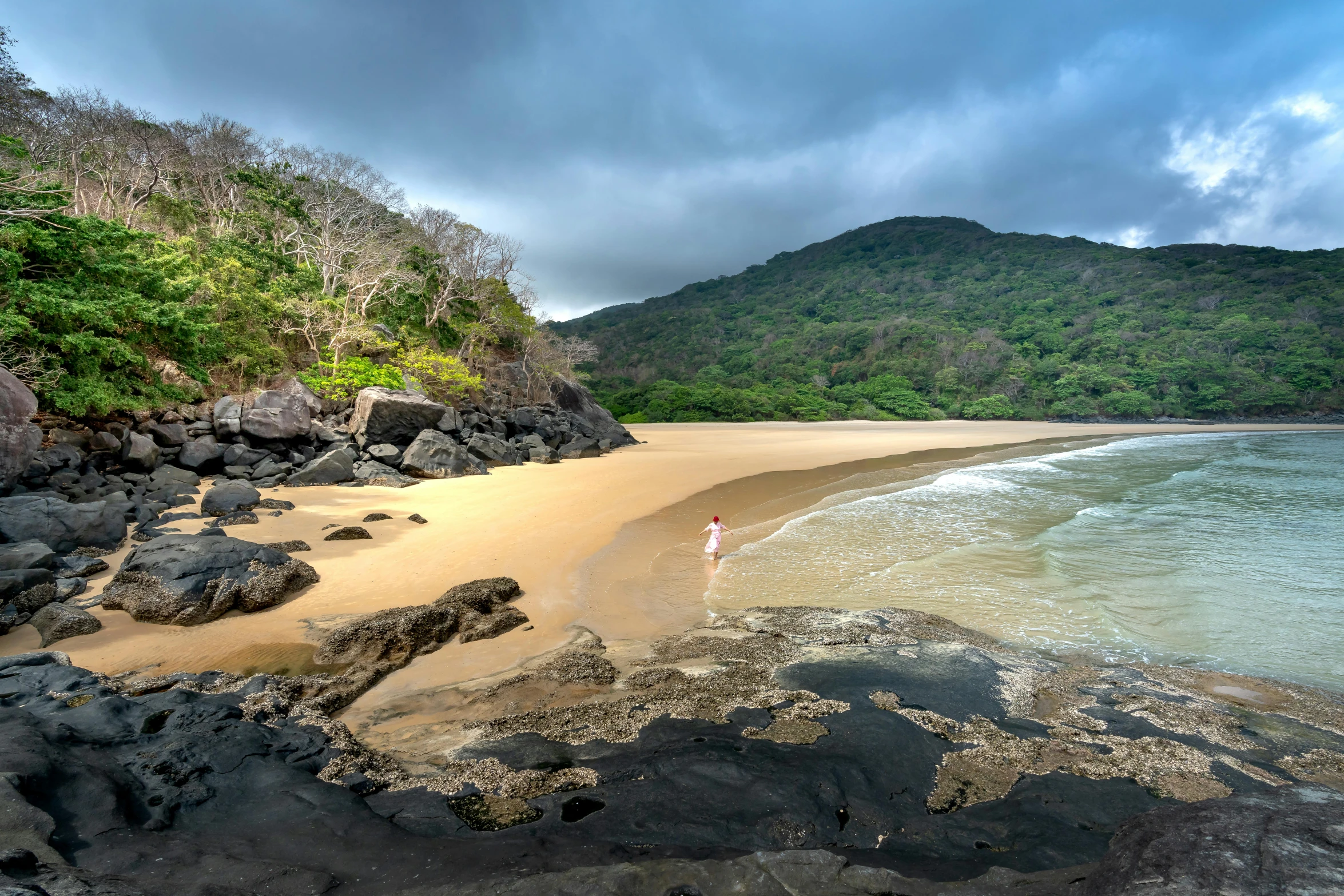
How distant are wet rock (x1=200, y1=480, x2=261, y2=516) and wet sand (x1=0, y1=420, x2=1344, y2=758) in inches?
18.3

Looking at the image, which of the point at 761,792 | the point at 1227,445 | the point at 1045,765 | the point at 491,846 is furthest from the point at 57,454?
the point at 1227,445

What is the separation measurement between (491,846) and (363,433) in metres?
14.7

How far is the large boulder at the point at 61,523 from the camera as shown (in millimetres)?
6094

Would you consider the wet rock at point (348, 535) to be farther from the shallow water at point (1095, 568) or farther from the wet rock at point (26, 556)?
the shallow water at point (1095, 568)

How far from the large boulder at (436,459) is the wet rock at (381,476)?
0.57 m

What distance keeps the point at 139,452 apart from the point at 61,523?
4468 mm

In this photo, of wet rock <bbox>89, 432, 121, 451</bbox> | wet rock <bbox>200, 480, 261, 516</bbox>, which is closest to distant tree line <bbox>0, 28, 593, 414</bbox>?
wet rock <bbox>89, 432, 121, 451</bbox>

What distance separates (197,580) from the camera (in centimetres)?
527

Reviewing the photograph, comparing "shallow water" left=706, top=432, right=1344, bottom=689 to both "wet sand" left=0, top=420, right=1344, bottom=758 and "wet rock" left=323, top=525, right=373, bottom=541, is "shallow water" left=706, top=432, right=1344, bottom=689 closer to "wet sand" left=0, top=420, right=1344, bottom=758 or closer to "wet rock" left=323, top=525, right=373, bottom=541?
"wet sand" left=0, top=420, right=1344, bottom=758

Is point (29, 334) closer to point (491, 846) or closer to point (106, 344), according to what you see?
point (106, 344)

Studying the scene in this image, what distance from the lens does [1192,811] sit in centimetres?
206

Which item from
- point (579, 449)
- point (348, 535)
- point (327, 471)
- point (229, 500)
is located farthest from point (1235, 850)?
point (579, 449)

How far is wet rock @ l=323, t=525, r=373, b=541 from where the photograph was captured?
7.68 meters

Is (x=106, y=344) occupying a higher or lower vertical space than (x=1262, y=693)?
higher
